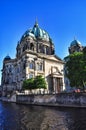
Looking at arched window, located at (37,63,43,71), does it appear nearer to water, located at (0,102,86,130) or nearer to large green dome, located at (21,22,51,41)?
large green dome, located at (21,22,51,41)

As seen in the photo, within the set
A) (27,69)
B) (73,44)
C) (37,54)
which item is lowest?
(27,69)

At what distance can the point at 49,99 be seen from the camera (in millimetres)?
54812

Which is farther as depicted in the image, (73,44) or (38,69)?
(73,44)

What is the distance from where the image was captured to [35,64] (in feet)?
318

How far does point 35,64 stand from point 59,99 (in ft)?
158

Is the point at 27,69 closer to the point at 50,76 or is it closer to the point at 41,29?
the point at 50,76

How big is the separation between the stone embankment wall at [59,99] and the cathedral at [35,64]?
97.6 feet

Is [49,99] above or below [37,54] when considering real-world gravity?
below

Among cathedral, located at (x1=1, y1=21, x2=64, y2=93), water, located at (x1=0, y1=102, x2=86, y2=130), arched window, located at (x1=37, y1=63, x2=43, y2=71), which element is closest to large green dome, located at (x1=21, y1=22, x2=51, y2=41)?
cathedral, located at (x1=1, y1=21, x2=64, y2=93)

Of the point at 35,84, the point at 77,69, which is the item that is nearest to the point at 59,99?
the point at 77,69

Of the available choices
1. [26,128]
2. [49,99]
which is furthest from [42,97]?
[26,128]

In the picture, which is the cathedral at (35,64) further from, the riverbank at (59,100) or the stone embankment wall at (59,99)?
the stone embankment wall at (59,99)

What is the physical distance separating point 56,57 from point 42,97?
2348 inches

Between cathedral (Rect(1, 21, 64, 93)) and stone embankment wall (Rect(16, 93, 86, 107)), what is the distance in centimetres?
2974
